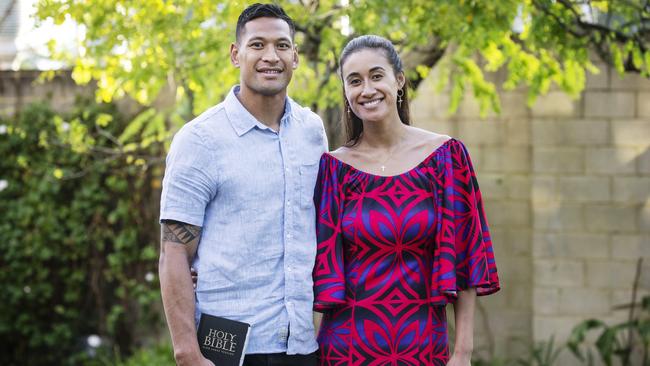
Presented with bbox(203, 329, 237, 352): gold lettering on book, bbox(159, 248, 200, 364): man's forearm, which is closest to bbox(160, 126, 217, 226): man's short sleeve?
bbox(159, 248, 200, 364): man's forearm

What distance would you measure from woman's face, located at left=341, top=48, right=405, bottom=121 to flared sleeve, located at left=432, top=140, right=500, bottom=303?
27 centimetres

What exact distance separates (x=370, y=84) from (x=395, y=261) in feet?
2.02

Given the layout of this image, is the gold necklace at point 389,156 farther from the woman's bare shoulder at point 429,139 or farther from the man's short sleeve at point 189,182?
the man's short sleeve at point 189,182

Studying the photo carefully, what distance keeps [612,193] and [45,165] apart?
433 centimetres

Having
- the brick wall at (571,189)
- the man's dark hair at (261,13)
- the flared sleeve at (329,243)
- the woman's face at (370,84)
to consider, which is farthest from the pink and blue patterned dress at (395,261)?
the brick wall at (571,189)

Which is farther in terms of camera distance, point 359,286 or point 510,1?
point 510,1

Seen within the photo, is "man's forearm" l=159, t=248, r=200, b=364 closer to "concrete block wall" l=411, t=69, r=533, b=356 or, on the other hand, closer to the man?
the man

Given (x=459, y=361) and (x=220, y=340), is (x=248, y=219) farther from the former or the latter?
(x=459, y=361)

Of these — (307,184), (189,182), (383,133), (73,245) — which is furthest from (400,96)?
(73,245)

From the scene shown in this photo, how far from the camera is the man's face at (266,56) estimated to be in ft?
10.8

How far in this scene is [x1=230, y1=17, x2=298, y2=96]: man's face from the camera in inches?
130

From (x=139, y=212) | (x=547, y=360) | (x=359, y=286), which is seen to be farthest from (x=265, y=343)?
(x=139, y=212)

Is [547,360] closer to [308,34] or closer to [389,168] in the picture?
[308,34]

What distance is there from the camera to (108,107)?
7.93 meters
